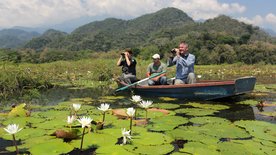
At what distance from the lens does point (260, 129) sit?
5.55 metres

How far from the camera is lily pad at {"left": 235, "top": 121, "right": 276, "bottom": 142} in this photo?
5141 millimetres

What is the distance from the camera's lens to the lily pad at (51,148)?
4199mm

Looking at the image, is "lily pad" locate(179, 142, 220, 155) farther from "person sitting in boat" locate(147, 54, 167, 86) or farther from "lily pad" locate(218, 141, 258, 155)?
"person sitting in boat" locate(147, 54, 167, 86)

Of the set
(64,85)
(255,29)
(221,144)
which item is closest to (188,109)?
(221,144)

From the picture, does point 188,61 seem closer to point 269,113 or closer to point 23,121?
point 269,113

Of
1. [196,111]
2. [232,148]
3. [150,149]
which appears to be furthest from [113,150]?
[196,111]

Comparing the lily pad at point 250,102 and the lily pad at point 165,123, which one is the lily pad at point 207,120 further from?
the lily pad at point 250,102

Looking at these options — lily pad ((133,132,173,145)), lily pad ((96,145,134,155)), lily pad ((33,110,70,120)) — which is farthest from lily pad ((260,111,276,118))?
lily pad ((33,110,70,120))

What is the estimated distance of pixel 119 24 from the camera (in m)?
154

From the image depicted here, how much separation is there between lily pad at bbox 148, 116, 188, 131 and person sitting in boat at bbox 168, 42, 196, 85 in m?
2.53

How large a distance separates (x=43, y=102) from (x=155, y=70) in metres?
3.39

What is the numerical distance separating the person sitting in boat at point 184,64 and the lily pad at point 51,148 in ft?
16.1

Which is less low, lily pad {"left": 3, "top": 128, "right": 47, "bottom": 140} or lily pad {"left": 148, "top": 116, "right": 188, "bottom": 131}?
lily pad {"left": 148, "top": 116, "right": 188, "bottom": 131}

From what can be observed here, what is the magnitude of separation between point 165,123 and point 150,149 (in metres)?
1.56
